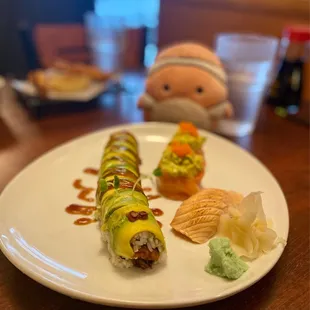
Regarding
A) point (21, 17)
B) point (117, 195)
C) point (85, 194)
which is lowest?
point (21, 17)

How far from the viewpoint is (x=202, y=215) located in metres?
0.69

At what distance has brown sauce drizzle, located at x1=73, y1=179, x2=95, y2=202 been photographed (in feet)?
2.74

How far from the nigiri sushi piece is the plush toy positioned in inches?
16.6

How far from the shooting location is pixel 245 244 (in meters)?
0.64

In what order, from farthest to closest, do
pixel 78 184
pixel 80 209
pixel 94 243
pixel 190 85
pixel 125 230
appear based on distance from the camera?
1. pixel 190 85
2. pixel 78 184
3. pixel 80 209
4. pixel 94 243
5. pixel 125 230

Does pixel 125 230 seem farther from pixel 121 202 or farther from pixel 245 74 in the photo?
pixel 245 74

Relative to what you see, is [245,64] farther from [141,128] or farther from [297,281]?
[297,281]

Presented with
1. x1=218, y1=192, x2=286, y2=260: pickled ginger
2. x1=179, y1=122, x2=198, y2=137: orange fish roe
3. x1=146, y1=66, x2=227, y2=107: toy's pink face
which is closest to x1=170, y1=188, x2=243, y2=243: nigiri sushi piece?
x1=218, y1=192, x2=286, y2=260: pickled ginger

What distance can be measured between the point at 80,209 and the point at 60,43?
1375mm

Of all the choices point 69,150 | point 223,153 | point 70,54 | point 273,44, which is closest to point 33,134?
point 69,150

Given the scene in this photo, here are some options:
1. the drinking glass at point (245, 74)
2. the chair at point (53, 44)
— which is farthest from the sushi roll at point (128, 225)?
the chair at point (53, 44)

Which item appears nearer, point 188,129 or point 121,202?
point 121,202

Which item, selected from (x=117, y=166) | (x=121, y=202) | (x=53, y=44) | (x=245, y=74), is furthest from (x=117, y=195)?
(x=53, y=44)

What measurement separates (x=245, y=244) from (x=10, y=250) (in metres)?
0.36
